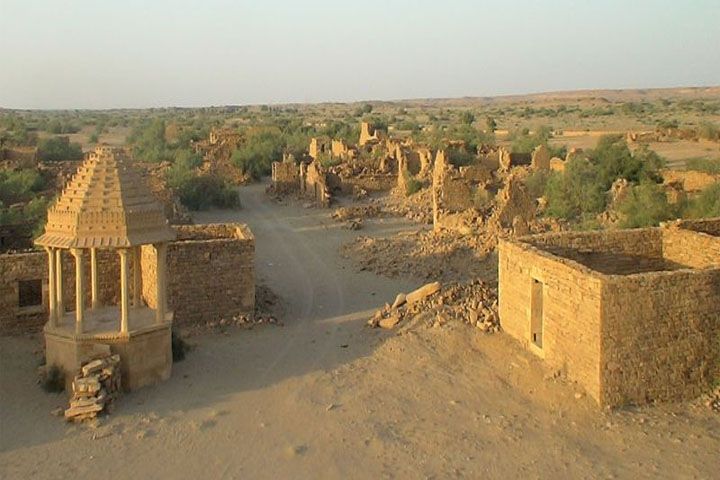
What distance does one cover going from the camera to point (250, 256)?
1278 cm

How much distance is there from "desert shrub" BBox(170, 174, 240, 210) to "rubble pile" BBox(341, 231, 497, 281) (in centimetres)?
925

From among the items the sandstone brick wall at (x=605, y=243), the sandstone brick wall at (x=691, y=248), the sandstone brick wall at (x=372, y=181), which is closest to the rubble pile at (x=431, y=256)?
the sandstone brick wall at (x=605, y=243)

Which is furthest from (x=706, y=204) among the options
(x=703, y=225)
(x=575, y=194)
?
(x=703, y=225)

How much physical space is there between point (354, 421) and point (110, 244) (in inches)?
149

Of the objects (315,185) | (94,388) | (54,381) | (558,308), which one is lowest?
(54,381)

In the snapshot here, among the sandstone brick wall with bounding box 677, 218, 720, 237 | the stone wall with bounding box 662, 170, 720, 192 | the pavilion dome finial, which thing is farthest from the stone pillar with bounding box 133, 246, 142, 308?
the stone wall with bounding box 662, 170, 720, 192

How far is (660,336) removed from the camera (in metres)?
8.99

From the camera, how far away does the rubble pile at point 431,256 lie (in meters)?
15.7

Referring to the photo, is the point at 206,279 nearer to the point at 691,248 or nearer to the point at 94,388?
the point at 94,388

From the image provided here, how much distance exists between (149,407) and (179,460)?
154cm

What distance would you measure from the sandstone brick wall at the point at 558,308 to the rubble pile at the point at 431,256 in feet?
12.5

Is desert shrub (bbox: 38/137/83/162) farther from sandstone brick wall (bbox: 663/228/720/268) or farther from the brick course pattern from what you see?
sandstone brick wall (bbox: 663/228/720/268)

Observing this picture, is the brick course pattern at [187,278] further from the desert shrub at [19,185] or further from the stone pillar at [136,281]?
the desert shrub at [19,185]

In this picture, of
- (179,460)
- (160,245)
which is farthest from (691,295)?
(160,245)
